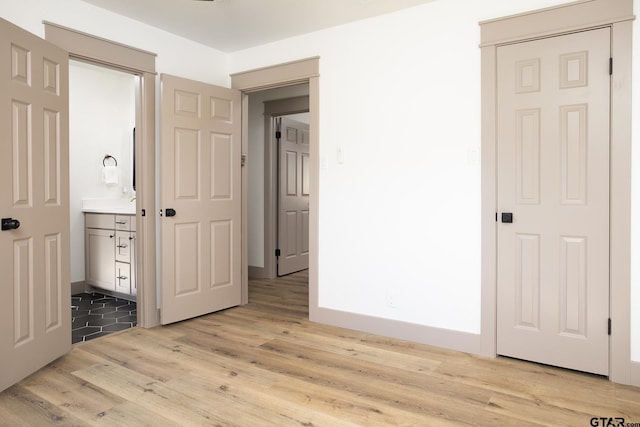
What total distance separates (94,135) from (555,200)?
5003mm

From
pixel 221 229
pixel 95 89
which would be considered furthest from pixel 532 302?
pixel 95 89

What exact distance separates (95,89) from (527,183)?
16.2 feet

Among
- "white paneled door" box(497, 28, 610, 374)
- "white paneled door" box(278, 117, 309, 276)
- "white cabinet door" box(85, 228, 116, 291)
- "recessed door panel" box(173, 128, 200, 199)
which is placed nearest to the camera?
"white paneled door" box(497, 28, 610, 374)

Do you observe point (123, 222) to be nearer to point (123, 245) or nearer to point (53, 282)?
point (123, 245)

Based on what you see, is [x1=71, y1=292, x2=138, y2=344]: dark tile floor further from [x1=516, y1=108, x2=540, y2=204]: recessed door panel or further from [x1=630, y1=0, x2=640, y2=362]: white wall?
[x1=630, y1=0, x2=640, y2=362]: white wall

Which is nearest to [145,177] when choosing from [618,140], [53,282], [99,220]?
[53,282]

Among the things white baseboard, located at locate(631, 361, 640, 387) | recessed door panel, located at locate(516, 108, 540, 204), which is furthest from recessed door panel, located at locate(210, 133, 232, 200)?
white baseboard, located at locate(631, 361, 640, 387)

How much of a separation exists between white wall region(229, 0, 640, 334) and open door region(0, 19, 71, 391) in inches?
77.1

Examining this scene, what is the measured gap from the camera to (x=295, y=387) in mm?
2346

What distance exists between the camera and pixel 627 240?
2.38 metres

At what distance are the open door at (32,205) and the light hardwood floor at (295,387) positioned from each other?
9.4 inches

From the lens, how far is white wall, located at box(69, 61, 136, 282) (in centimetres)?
477

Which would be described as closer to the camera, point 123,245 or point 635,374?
point 635,374

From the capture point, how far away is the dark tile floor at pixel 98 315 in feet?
11.1
